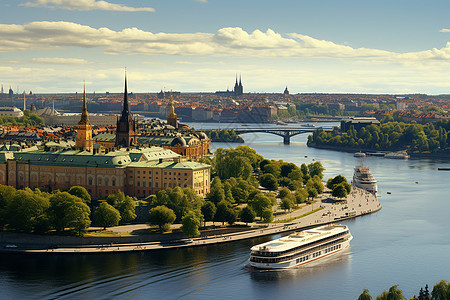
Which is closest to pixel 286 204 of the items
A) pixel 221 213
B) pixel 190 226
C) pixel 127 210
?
pixel 221 213

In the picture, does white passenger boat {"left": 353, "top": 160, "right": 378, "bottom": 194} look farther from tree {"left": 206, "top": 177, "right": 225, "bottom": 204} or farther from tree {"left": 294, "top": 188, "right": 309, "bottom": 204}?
tree {"left": 206, "top": 177, "right": 225, "bottom": 204}

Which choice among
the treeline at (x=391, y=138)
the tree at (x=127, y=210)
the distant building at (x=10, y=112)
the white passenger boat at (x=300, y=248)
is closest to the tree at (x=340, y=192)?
the white passenger boat at (x=300, y=248)

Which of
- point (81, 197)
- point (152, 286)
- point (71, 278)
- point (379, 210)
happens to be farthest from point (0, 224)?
point (379, 210)

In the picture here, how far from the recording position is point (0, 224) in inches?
2359

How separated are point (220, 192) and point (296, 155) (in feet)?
Result: 201

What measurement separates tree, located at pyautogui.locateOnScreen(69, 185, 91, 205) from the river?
1075cm

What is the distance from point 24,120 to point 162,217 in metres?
109

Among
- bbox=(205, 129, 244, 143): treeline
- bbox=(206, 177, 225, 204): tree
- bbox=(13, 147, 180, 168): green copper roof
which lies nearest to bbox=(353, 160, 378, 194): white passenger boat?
bbox=(13, 147, 180, 168): green copper roof

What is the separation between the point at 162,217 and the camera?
2313 inches

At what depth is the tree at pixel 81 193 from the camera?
214 feet

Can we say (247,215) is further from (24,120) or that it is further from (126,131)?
(24,120)

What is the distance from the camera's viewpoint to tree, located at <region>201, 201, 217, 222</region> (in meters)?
61.7

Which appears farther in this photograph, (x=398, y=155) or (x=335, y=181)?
(x=398, y=155)

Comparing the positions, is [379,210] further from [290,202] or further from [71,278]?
[71,278]
